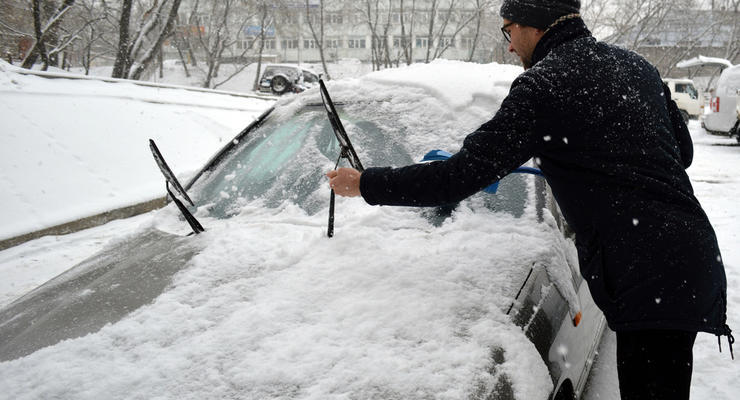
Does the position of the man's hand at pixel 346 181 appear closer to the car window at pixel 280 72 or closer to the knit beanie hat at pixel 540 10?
the knit beanie hat at pixel 540 10

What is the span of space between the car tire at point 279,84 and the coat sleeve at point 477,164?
21988mm

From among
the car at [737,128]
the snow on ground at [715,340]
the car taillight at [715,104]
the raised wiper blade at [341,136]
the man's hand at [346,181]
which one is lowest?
the snow on ground at [715,340]

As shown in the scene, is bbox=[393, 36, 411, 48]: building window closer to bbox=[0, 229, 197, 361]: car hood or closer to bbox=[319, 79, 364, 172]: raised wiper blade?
bbox=[319, 79, 364, 172]: raised wiper blade

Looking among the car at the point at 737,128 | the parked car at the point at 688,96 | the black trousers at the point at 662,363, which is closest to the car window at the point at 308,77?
the parked car at the point at 688,96

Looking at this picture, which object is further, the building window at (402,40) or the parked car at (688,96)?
the building window at (402,40)

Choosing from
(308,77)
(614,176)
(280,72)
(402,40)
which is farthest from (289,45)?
(614,176)

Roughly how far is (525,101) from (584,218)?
0.37 m

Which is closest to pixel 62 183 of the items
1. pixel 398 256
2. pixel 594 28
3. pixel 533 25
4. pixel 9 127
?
pixel 9 127

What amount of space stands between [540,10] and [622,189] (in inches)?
23.4

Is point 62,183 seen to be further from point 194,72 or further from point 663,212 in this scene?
point 194,72

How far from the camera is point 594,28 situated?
89.4ft

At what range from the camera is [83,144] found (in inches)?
249

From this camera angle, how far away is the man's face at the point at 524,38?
4.98 ft

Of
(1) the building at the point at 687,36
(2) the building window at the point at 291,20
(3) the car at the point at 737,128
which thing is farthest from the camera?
(1) the building at the point at 687,36
